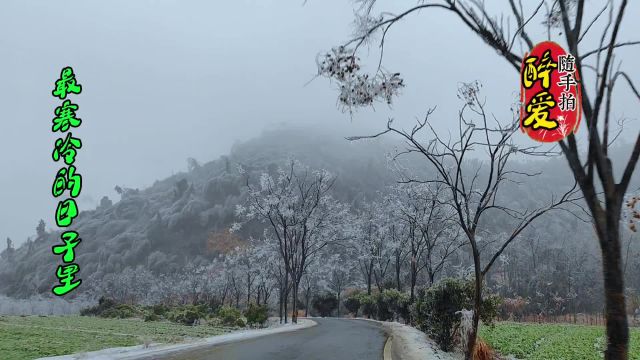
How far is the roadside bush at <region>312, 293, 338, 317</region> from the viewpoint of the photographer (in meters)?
54.6

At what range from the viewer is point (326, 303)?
54.7m

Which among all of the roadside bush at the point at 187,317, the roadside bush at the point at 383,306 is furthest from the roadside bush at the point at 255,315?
the roadside bush at the point at 383,306

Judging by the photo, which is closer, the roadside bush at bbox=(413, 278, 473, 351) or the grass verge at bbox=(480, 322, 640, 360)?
the roadside bush at bbox=(413, 278, 473, 351)

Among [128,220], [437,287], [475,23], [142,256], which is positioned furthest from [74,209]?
[128,220]

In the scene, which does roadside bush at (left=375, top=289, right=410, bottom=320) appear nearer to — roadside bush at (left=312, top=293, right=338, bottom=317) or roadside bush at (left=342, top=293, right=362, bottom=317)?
roadside bush at (left=342, top=293, right=362, bottom=317)

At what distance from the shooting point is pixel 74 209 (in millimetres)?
17484

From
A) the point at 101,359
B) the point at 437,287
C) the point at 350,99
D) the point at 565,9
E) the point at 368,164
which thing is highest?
the point at 368,164

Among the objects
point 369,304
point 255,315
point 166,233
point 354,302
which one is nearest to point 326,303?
point 354,302

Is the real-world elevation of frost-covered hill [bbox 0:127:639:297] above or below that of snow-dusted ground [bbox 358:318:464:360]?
above

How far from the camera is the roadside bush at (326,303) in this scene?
54.6m

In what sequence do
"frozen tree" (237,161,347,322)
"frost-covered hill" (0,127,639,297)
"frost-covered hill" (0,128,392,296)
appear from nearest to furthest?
1. "frozen tree" (237,161,347,322)
2. "frost-covered hill" (0,127,639,297)
3. "frost-covered hill" (0,128,392,296)

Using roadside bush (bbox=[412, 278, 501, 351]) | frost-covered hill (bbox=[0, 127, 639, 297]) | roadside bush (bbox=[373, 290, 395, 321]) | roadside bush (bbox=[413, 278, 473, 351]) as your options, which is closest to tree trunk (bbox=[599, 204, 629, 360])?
roadside bush (bbox=[412, 278, 501, 351])

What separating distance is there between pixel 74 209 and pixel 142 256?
366 ft

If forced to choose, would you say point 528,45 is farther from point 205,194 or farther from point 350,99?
point 205,194
